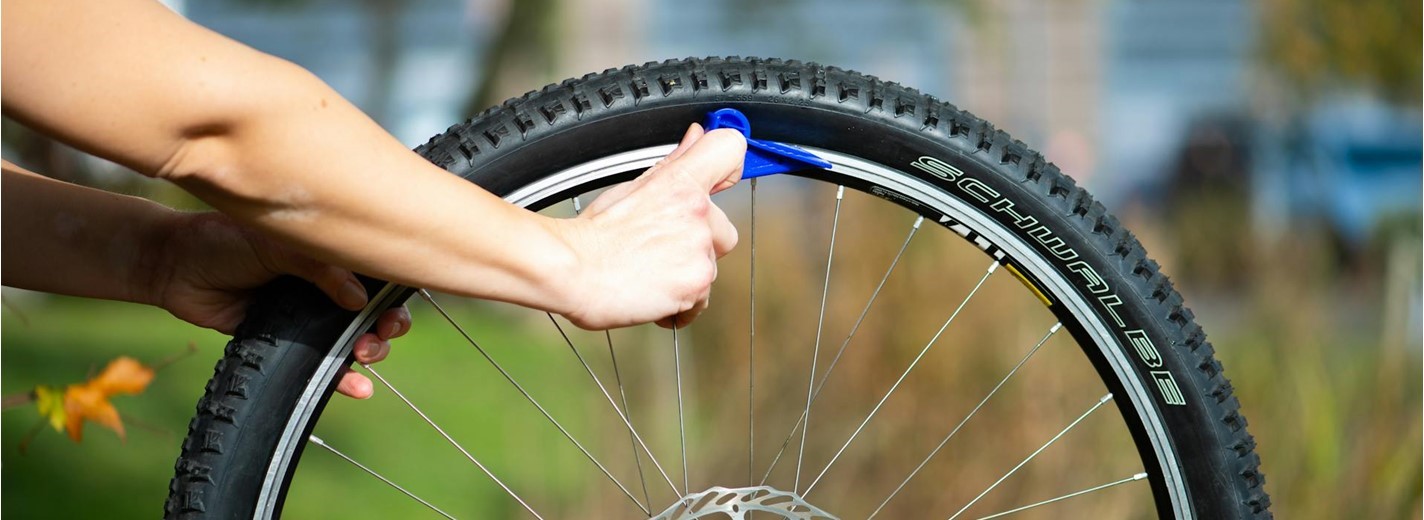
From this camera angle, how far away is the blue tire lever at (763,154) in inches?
48.4

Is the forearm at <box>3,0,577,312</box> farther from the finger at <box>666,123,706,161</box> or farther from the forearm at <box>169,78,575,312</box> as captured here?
the finger at <box>666,123,706,161</box>

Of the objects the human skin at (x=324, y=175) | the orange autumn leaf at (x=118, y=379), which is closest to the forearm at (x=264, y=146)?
the human skin at (x=324, y=175)

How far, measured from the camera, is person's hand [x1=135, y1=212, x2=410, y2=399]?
1189 millimetres

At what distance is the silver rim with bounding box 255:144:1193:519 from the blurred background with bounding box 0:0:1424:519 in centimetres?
65

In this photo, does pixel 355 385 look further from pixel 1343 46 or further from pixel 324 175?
pixel 1343 46

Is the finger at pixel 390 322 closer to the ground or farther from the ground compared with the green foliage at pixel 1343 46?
closer to the ground

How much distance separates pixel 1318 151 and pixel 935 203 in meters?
8.74

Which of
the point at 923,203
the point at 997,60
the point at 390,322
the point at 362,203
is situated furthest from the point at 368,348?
the point at 997,60

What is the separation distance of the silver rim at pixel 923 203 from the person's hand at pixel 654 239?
0.15 ft

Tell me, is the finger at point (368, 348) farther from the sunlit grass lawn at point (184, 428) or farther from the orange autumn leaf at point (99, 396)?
the sunlit grass lawn at point (184, 428)

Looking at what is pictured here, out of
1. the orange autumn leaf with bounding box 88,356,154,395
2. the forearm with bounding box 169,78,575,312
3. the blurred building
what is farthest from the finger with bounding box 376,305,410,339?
the blurred building

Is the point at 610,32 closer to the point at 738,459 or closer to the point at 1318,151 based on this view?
the point at 1318,151

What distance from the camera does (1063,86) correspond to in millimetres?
12258

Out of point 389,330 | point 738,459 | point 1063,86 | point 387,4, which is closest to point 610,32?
point 387,4
